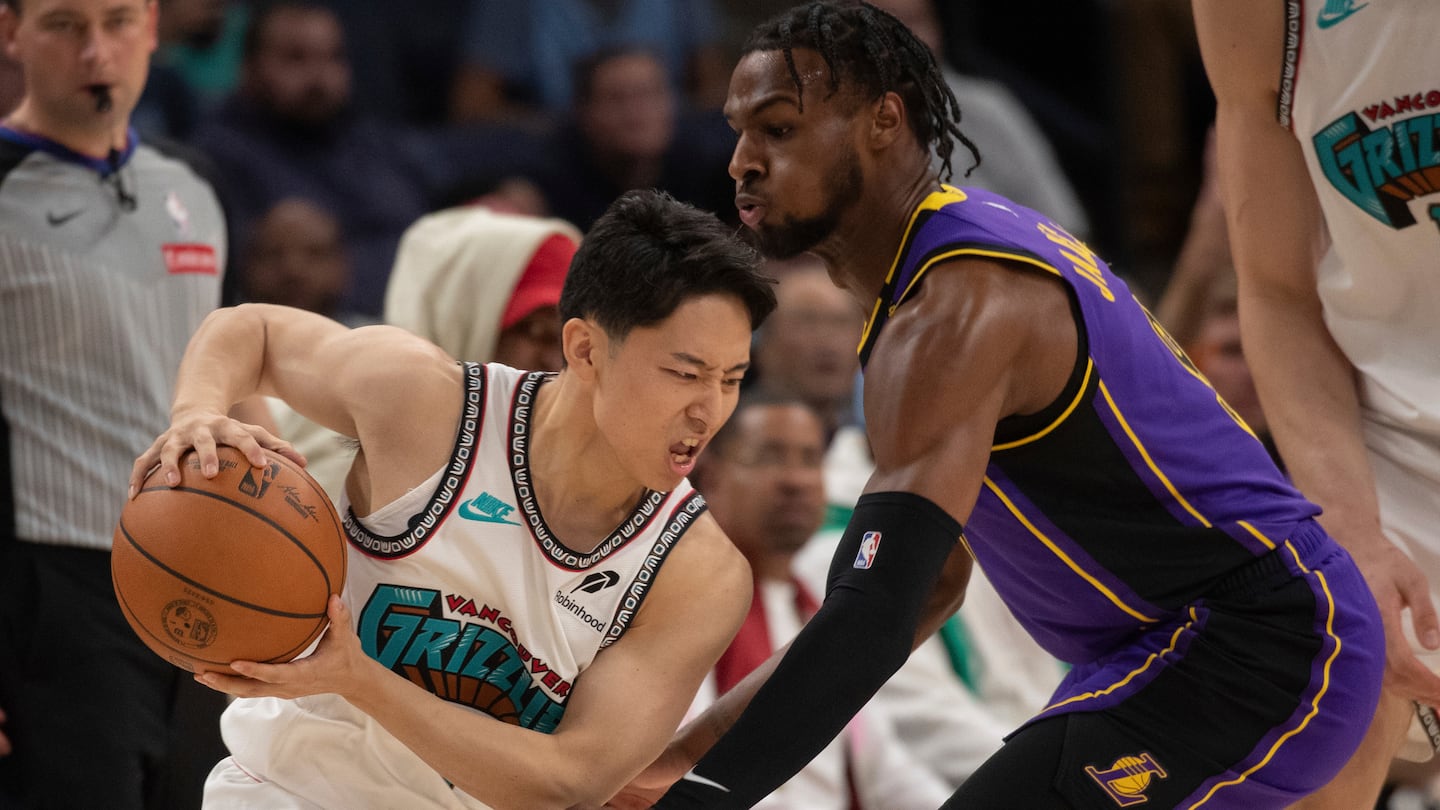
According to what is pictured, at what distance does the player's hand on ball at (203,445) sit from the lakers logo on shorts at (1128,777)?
152 centimetres

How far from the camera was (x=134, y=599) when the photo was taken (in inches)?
116

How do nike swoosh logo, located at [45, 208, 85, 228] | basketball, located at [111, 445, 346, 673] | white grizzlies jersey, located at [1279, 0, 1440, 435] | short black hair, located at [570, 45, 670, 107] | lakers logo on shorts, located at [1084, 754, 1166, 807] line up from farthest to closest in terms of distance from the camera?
short black hair, located at [570, 45, 670, 107]
nike swoosh logo, located at [45, 208, 85, 228]
white grizzlies jersey, located at [1279, 0, 1440, 435]
lakers logo on shorts, located at [1084, 754, 1166, 807]
basketball, located at [111, 445, 346, 673]

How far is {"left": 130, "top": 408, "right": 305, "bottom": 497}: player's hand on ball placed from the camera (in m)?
2.91

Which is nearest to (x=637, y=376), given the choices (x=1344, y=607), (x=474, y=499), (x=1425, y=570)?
(x=474, y=499)

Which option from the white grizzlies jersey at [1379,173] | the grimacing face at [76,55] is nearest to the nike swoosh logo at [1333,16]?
the white grizzlies jersey at [1379,173]

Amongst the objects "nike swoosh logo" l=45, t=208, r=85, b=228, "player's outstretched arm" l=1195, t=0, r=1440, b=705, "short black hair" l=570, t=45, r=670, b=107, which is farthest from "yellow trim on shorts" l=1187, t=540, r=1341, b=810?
"short black hair" l=570, t=45, r=670, b=107

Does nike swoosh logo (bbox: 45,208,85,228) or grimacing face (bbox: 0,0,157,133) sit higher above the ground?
grimacing face (bbox: 0,0,157,133)

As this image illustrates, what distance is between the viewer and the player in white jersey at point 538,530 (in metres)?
3.11

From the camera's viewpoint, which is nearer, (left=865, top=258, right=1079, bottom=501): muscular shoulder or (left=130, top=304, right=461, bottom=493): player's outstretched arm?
(left=865, top=258, right=1079, bottom=501): muscular shoulder

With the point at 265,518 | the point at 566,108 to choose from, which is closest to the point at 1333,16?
the point at 265,518

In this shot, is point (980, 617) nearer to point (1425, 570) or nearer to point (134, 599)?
point (1425, 570)

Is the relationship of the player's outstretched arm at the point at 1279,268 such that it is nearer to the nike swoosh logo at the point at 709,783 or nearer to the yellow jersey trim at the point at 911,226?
the yellow jersey trim at the point at 911,226

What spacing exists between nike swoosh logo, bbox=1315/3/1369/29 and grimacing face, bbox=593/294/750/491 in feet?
4.23

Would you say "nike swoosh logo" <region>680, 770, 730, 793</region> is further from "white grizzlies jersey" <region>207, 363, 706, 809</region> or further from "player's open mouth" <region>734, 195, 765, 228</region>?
"player's open mouth" <region>734, 195, 765, 228</region>
